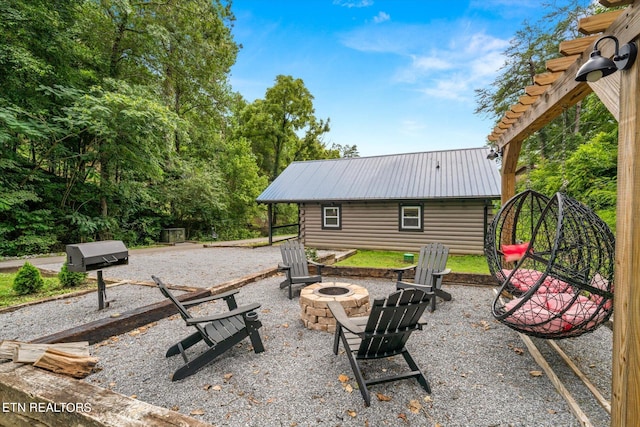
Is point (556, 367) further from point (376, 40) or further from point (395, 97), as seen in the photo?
point (395, 97)

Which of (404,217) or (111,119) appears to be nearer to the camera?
(111,119)

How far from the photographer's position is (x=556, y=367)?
2836mm

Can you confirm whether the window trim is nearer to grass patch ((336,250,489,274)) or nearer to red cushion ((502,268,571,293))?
grass patch ((336,250,489,274))

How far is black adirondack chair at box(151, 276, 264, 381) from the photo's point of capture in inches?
109

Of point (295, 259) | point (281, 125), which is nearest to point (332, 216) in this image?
point (295, 259)

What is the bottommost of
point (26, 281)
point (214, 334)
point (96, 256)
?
point (214, 334)

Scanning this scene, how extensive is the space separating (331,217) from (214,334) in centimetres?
877

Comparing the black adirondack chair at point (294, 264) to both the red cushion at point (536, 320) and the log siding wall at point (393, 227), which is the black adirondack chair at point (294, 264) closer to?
the red cushion at point (536, 320)

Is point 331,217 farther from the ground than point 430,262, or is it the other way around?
point 331,217

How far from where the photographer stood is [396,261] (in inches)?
333

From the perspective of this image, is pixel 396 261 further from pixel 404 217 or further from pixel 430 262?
pixel 430 262

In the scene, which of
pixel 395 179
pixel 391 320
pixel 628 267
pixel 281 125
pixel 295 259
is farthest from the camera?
pixel 281 125

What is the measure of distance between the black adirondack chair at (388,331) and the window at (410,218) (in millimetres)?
7917

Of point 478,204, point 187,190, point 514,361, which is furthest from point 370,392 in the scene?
point 187,190
